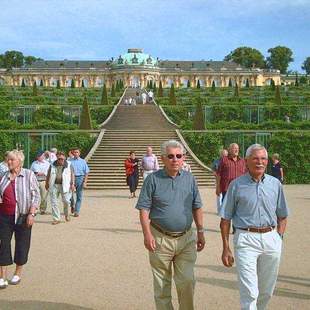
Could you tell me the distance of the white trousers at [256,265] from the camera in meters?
4.48

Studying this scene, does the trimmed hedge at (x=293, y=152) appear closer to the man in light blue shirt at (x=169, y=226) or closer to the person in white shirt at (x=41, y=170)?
the person in white shirt at (x=41, y=170)

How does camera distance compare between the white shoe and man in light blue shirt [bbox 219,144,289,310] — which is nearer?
man in light blue shirt [bbox 219,144,289,310]

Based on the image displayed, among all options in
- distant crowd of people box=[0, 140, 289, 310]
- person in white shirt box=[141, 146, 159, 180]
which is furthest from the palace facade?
distant crowd of people box=[0, 140, 289, 310]

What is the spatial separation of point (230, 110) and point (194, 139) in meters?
11.2

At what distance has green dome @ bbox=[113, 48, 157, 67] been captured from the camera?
362 ft

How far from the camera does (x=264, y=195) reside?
4648mm

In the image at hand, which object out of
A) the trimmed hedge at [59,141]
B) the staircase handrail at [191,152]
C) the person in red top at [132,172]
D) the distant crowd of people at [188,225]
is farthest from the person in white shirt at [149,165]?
the trimmed hedge at [59,141]

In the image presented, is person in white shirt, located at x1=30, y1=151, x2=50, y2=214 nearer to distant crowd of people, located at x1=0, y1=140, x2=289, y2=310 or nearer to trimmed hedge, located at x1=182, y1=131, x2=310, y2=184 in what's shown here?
distant crowd of people, located at x1=0, y1=140, x2=289, y2=310

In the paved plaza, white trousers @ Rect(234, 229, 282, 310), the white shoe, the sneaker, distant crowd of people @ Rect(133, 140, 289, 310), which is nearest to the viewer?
white trousers @ Rect(234, 229, 282, 310)

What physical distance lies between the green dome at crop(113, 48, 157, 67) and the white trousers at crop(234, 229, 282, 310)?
348ft

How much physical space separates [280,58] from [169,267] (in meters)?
114

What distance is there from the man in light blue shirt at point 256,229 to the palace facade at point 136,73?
103320 millimetres

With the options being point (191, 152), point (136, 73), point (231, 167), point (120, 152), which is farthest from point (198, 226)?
point (136, 73)

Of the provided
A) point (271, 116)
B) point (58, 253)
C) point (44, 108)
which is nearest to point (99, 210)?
point (58, 253)
